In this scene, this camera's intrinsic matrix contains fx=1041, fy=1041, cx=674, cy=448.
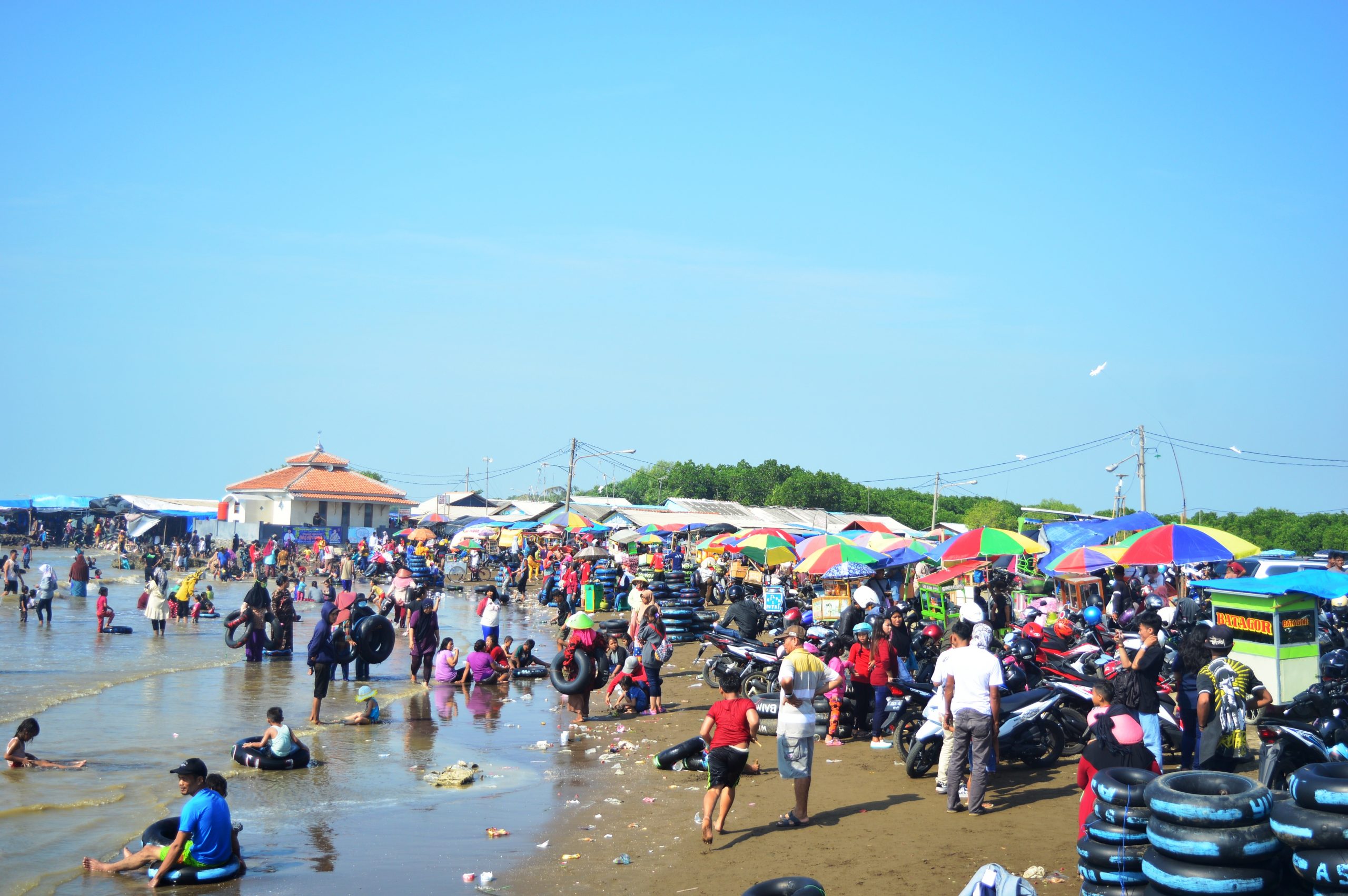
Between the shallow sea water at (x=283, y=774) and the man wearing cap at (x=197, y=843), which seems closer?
the man wearing cap at (x=197, y=843)

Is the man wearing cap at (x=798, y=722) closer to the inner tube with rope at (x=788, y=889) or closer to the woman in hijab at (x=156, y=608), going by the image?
the inner tube with rope at (x=788, y=889)

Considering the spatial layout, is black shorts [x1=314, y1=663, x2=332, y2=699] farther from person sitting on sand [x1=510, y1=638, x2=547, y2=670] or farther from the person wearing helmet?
the person wearing helmet

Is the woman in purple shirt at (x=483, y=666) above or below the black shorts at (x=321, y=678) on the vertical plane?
below

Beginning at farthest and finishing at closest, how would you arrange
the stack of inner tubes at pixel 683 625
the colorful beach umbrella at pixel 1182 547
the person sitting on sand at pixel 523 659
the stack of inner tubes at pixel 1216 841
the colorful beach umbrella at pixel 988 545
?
the stack of inner tubes at pixel 683 625, the person sitting on sand at pixel 523 659, the colorful beach umbrella at pixel 988 545, the colorful beach umbrella at pixel 1182 547, the stack of inner tubes at pixel 1216 841

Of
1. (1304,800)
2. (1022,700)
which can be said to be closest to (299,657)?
(1022,700)

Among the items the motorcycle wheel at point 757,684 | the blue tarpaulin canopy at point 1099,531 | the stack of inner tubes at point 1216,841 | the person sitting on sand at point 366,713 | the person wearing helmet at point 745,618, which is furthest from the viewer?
the person wearing helmet at point 745,618

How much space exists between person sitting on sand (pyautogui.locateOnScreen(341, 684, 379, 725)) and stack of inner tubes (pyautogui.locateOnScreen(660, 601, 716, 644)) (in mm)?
7917

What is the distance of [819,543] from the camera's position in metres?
23.6

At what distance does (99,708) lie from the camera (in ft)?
50.0

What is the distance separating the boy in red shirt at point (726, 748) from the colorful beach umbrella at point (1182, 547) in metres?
8.39

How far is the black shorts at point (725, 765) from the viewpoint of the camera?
7.97 metres

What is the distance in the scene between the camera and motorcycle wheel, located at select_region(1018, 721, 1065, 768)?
9.52 metres

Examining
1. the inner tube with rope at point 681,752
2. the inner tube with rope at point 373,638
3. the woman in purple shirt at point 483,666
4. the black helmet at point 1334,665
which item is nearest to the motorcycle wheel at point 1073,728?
the black helmet at point 1334,665

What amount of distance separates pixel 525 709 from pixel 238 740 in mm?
4054
